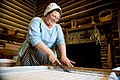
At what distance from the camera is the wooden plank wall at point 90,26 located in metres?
4.30

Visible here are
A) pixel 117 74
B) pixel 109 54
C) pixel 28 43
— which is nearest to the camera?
pixel 117 74

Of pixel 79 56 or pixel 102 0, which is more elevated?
pixel 102 0

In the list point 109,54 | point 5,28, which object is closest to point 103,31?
point 109,54

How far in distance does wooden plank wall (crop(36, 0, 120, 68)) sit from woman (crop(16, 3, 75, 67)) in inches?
93.7

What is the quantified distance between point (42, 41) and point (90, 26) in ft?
9.52

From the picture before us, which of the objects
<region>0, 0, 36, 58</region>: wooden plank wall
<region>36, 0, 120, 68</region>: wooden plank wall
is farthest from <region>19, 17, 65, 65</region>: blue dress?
<region>0, 0, 36, 58</region>: wooden plank wall

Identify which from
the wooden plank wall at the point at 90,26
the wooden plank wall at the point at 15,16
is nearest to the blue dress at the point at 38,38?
the wooden plank wall at the point at 90,26

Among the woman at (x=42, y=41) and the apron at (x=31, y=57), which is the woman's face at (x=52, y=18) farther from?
the apron at (x=31, y=57)

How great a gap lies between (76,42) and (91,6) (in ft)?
4.88

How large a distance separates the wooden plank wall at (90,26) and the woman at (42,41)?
238cm

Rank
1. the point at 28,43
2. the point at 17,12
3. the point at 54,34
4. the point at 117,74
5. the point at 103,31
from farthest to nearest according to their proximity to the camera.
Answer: the point at 17,12, the point at 103,31, the point at 54,34, the point at 28,43, the point at 117,74

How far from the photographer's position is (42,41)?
2.25 m

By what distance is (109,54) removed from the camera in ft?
13.6

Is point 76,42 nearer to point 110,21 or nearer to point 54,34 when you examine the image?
point 110,21
